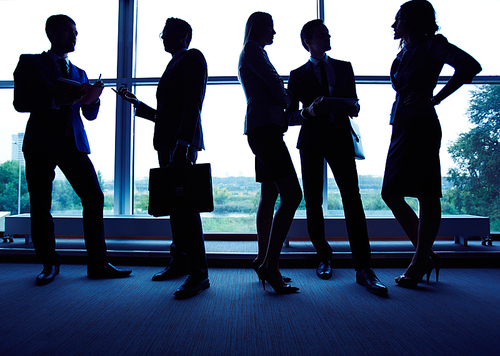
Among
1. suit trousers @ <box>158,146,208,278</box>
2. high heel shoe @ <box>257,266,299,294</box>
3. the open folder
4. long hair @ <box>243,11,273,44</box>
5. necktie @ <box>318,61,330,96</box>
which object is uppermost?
long hair @ <box>243,11,273,44</box>

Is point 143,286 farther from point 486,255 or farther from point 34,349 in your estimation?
point 486,255

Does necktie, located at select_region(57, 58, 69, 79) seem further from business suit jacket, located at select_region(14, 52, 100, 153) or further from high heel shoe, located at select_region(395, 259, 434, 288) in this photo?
high heel shoe, located at select_region(395, 259, 434, 288)

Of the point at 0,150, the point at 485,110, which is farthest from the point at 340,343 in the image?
the point at 0,150

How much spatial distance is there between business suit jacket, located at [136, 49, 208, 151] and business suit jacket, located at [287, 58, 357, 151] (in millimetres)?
678

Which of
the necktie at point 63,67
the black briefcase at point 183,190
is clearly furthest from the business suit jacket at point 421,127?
the necktie at point 63,67

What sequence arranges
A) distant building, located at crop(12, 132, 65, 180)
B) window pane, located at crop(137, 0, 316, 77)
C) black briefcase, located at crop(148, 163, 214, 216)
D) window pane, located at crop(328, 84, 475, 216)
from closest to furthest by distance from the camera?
black briefcase, located at crop(148, 163, 214, 216), window pane, located at crop(328, 84, 475, 216), window pane, located at crop(137, 0, 316, 77), distant building, located at crop(12, 132, 65, 180)

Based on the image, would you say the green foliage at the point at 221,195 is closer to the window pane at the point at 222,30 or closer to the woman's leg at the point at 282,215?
the window pane at the point at 222,30

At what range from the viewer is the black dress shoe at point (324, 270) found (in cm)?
180

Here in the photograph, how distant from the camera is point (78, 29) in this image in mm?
3258

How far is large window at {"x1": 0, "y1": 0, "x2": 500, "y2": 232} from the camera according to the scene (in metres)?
3.11

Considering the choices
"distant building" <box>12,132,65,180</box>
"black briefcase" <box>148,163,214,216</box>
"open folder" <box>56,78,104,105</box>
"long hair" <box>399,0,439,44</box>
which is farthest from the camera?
"distant building" <box>12,132,65,180</box>

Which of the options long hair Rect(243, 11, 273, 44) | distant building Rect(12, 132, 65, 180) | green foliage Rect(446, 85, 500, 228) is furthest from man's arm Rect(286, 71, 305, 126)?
distant building Rect(12, 132, 65, 180)

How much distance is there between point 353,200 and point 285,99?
744mm

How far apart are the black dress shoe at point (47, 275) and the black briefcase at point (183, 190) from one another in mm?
922
